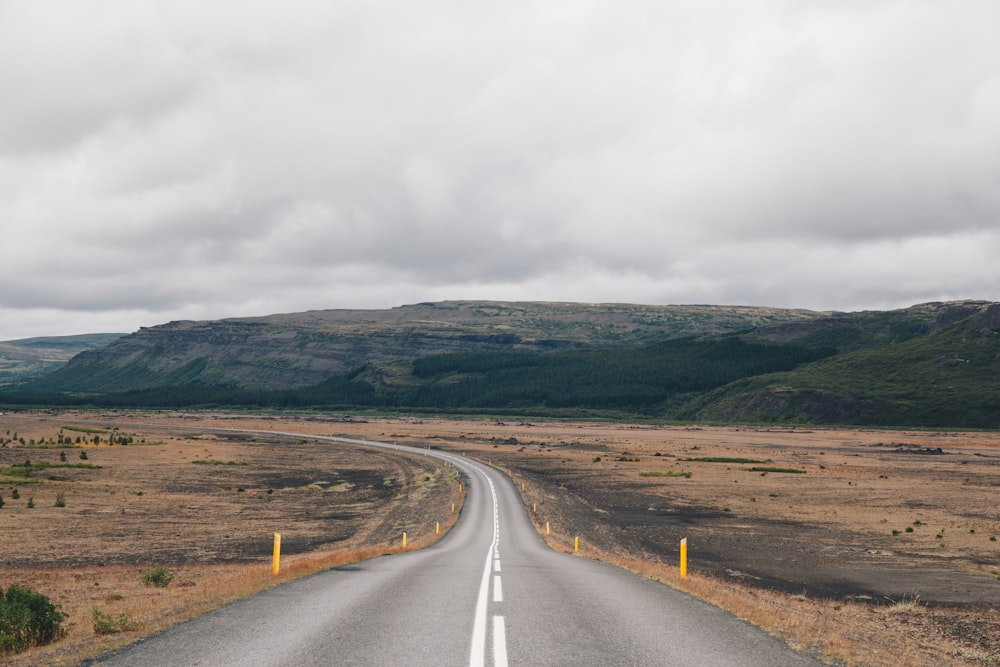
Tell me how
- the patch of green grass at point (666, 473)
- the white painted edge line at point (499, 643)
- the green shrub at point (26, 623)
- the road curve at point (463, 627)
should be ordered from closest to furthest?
the white painted edge line at point (499, 643) < the road curve at point (463, 627) < the green shrub at point (26, 623) < the patch of green grass at point (666, 473)

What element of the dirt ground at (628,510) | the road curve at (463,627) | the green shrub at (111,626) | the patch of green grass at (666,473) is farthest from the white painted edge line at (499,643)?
the patch of green grass at (666,473)

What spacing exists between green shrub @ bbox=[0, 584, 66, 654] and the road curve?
300cm

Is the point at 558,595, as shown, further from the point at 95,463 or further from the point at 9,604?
the point at 95,463

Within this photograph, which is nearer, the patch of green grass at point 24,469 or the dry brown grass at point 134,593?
the dry brown grass at point 134,593

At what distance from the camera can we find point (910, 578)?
33438mm

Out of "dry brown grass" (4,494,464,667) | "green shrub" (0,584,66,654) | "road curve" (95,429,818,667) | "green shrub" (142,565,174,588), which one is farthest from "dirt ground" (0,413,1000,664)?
"green shrub" (0,584,66,654)

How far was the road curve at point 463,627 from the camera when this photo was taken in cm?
1125

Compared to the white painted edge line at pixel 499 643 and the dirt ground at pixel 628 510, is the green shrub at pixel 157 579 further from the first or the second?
the white painted edge line at pixel 499 643

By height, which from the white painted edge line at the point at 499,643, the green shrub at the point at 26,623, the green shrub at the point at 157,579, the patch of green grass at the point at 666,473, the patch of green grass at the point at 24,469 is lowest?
the patch of green grass at the point at 666,473

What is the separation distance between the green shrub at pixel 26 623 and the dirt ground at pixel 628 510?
19.3m

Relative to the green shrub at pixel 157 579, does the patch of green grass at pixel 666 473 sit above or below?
below

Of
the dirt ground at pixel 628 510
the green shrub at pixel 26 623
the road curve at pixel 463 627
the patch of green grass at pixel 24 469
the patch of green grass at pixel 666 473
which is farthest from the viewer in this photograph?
the patch of green grass at pixel 666 473

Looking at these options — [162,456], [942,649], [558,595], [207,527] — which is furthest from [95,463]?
[942,649]

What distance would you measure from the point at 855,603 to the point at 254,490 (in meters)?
53.5
